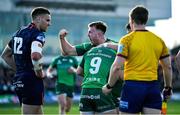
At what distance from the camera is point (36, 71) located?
321 inches

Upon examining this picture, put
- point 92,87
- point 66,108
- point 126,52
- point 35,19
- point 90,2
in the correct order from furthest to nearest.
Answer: point 90,2 → point 66,108 → point 35,19 → point 92,87 → point 126,52

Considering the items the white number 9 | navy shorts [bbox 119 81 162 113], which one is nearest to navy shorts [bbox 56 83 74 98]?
the white number 9

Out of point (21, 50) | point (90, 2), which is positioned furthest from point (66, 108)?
point (90, 2)

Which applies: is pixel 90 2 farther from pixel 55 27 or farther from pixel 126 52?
pixel 126 52

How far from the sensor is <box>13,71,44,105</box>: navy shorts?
835 centimetres

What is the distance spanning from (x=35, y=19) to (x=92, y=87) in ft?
5.10

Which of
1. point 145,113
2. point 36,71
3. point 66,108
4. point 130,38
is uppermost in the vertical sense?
point 130,38

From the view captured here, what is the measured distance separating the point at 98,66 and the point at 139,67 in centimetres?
94

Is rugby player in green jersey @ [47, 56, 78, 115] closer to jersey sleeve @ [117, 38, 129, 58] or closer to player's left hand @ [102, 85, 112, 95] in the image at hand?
player's left hand @ [102, 85, 112, 95]

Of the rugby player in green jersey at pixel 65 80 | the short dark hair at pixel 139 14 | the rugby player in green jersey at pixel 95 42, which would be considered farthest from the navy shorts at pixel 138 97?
the rugby player in green jersey at pixel 65 80

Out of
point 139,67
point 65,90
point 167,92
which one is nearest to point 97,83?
point 139,67

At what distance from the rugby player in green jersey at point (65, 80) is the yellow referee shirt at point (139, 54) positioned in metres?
9.88

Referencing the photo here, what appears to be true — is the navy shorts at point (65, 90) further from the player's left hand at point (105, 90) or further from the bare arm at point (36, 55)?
the player's left hand at point (105, 90)

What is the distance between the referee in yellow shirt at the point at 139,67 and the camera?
281 inches
